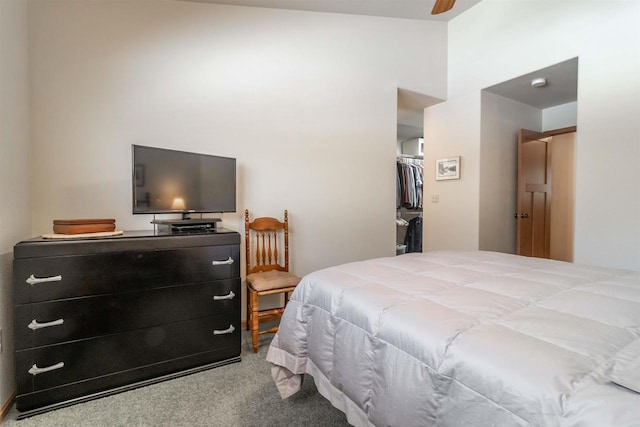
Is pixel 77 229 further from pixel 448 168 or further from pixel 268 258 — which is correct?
pixel 448 168

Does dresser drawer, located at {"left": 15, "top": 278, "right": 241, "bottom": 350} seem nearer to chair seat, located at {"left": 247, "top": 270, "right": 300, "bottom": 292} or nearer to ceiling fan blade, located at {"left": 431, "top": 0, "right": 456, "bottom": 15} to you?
chair seat, located at {"left": 247, "top": 270, "right": 300, "bottom": 292}

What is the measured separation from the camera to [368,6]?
2916 mm

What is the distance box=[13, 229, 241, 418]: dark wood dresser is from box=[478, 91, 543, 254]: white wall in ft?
9.35

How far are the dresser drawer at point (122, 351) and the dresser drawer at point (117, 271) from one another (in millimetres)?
255

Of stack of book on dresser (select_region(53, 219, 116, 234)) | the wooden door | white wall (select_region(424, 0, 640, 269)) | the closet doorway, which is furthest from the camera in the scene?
the closet doorway

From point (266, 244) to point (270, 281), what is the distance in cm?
53

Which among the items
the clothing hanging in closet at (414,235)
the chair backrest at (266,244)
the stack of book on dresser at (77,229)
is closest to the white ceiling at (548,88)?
the clothing hanging in closet at (414,235)

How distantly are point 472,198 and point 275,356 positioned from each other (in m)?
2.86

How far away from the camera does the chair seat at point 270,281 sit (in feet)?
7.18

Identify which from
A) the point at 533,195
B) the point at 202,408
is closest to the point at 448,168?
the point at 533,195

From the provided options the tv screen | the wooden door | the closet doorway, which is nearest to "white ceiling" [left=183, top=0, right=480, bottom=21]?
the closet doorway

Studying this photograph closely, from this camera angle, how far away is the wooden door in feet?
12.1

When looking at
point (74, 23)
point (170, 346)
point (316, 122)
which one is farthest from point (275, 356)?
point (74, 23)

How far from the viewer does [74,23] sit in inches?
82.4
